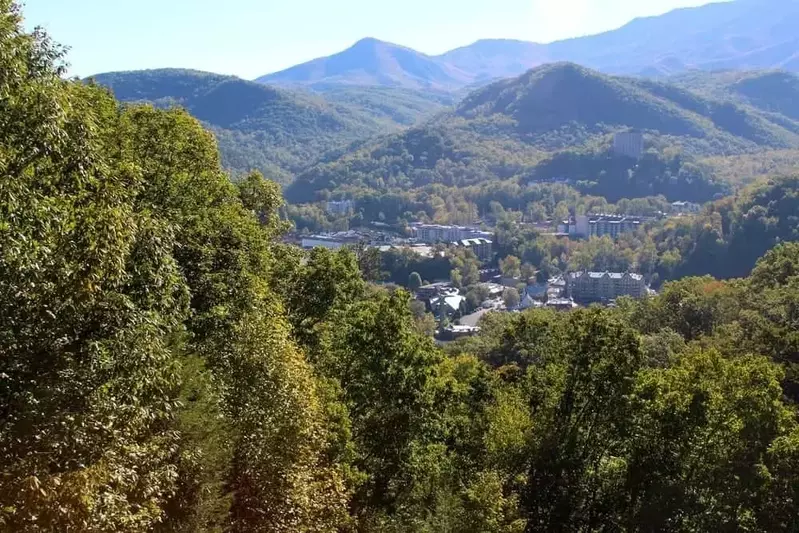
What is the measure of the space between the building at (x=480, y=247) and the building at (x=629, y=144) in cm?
7494

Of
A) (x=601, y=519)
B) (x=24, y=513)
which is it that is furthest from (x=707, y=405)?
(x=24, y=513)

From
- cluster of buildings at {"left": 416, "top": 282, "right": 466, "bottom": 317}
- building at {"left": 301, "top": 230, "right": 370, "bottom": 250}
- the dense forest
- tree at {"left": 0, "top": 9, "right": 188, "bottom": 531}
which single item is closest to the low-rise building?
building at {"left": 301, "top": 230, "right": 370, "bottom": 250}

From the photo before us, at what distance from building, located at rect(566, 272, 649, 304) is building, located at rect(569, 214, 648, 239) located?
3720 cm

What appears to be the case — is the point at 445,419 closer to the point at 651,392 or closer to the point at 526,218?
the point at 651,392

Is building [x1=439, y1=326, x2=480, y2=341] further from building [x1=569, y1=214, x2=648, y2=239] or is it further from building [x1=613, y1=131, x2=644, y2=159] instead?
building [x1=613, y1=131, x2=644, y2=159]

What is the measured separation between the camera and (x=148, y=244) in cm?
820

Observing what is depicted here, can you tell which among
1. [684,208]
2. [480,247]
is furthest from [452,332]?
[684,208]

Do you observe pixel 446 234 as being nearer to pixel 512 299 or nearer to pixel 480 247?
pixel 480 247

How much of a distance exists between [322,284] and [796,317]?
22.1 m

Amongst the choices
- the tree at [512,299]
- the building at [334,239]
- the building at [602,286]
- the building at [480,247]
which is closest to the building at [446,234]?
the building at [480,247]

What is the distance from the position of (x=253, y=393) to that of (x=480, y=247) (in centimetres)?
12795

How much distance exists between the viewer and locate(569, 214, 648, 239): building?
150 m

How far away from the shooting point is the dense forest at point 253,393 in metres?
7.03

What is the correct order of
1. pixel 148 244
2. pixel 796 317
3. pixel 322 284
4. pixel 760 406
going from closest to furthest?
pixel 148 244, pixel 760 406, pixel 322 284, pixel 796 317
